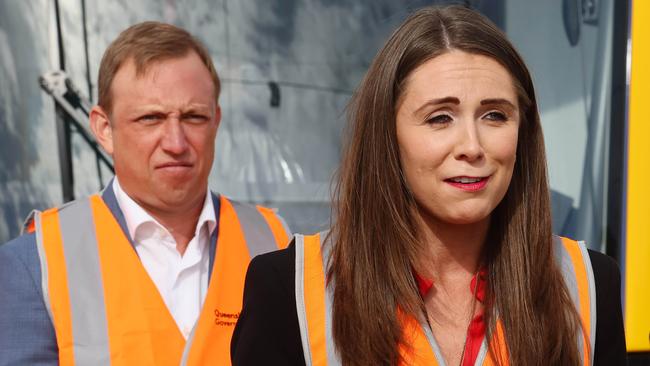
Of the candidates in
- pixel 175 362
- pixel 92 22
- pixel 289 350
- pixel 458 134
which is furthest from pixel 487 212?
pixel 92 22

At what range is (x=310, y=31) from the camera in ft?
11.3

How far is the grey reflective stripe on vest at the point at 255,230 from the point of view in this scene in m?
2.73

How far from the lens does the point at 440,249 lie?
1.81m

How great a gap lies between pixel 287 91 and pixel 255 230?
32.7 inches

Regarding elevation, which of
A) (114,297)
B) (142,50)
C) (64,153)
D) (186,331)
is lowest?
(186,331)

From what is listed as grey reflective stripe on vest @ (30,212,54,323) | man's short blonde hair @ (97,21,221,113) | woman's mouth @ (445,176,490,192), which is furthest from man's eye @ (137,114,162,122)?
woman's mouth @ (445,176,490,192)

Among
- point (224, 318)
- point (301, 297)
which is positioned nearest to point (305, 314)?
point (301, 297)

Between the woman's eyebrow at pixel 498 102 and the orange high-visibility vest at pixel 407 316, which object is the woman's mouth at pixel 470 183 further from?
the orange high-visibility vest at pixel 407 316

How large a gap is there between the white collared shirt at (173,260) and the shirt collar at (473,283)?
0.91 m

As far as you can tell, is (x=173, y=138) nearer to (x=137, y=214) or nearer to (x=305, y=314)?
(x=137, y=214)

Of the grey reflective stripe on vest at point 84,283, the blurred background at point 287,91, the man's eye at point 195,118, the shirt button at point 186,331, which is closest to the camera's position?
the grey reflective stripe on vest at point 84,283

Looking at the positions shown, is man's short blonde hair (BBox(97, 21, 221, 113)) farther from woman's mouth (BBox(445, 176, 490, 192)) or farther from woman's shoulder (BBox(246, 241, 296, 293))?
woman's mouth (BBox(445, 176, 490, 192))

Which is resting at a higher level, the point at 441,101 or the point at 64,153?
the point at 441,101

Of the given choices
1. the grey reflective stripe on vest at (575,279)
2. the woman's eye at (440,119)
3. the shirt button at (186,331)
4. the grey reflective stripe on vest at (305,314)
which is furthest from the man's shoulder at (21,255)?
the grey reflective stripe on vest at (575,279)
